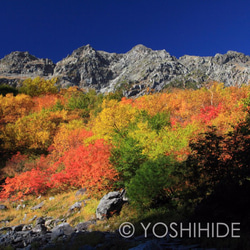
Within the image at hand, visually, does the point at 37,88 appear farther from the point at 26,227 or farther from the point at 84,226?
the point at 84,226

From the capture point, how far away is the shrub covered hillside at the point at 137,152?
9.56 m

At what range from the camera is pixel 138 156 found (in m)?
15.1

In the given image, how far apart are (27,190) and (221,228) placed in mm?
20173

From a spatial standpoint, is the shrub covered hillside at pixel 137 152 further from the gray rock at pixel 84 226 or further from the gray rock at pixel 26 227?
the gray rock at pixel 26 227

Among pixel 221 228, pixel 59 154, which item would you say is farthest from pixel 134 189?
pixel 59 154

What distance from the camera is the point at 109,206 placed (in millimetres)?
12539

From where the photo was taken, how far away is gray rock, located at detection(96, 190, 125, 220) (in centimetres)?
1248

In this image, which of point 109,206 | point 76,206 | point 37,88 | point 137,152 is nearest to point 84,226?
point 109,206

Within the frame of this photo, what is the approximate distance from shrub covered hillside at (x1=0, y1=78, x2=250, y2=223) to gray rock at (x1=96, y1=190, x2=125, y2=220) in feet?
5.48

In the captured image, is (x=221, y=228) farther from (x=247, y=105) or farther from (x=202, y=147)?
(x=247, y=105)

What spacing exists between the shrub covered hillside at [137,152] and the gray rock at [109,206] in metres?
1.67

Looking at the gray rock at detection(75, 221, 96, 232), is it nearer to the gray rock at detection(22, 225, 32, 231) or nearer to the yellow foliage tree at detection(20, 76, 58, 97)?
the gray rock at detection(22, 225, 32, 231)

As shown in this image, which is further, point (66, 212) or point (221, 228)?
point (66, 212)

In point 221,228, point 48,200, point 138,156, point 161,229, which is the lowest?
point 48,200
